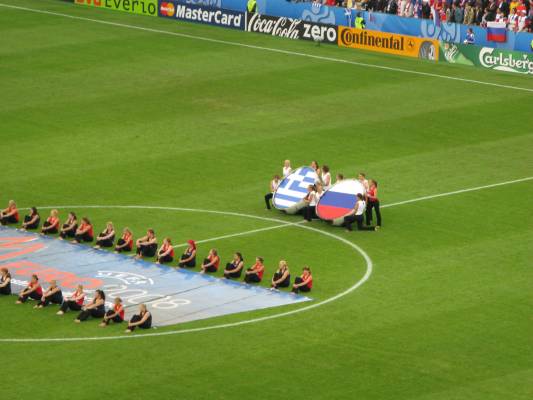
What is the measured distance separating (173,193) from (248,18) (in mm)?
33978

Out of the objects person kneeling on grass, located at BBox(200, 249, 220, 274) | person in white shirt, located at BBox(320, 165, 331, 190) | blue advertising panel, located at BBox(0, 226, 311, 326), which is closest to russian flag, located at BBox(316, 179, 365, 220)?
person in white shirt, located at BBox(320, 165, 331, 190)

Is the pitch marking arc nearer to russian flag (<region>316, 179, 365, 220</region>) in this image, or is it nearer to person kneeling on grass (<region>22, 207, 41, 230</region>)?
russian flag (<region>316, 179, 365, 220</region>)

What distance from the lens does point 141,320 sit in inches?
1689

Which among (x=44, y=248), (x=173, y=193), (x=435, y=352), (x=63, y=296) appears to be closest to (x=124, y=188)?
(x=173, y=193)

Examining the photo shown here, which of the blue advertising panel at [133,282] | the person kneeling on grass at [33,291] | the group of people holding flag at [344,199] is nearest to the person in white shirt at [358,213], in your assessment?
the group of people holding flag at [344,199]

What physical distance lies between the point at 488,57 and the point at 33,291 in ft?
139

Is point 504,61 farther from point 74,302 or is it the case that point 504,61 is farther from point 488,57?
point 74,302

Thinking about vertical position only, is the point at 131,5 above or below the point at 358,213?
above

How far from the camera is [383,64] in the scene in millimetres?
81375

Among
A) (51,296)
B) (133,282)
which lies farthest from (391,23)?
(51,296)

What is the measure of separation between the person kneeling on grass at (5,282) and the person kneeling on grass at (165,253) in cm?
587

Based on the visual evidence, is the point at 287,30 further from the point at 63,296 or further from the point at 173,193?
the point at 63,296

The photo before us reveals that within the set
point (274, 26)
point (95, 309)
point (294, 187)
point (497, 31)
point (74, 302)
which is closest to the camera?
point (95, 309)

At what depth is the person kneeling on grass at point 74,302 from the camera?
4456 cm
